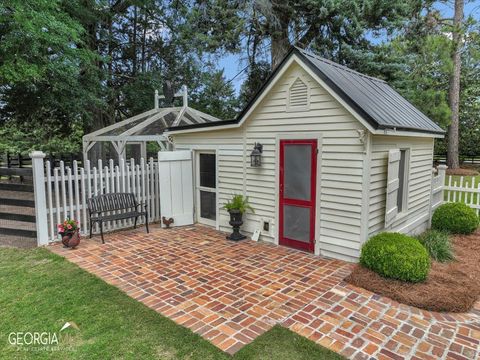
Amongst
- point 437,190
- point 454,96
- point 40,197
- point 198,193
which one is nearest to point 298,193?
point 198,193

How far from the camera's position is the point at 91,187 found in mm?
6734

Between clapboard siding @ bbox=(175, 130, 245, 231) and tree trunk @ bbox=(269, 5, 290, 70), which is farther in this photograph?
tree trunk @ bbox=(269, 5, 290, 70)

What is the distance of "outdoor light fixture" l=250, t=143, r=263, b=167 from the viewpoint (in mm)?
6148

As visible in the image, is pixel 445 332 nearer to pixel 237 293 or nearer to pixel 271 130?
pixel 237 293

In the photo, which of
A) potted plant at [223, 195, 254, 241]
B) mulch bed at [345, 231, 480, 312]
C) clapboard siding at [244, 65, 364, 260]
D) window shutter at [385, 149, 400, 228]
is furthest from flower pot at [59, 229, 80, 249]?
window shutter at [385, 149, 400, 228]

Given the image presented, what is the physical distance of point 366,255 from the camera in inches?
183

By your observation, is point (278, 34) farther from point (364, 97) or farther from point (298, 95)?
point (364, 97)

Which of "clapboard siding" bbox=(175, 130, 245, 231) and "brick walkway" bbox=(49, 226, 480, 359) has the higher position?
"clapboard siding" bbox=(175, 130, 245, 231)

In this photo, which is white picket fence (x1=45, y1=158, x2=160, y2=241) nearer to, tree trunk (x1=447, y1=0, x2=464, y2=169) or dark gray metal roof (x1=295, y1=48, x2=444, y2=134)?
dark gray metal roof (x1=295, y1=48, x2=444, y2=134)

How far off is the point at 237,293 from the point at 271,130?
3.22 m

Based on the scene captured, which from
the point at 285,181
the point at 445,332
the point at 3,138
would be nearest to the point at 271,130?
the point at 285,181

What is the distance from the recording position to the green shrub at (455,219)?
6.93m

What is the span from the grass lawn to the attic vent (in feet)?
12.3

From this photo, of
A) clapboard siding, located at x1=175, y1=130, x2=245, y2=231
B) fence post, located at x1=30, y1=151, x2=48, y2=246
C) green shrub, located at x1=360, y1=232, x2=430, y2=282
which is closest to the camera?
green shrub, located at x1=360, y1=232, x2=430, y2=282
